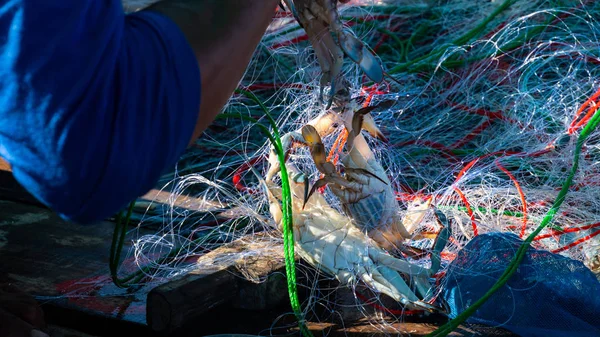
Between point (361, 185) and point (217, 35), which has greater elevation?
point (217, 35)

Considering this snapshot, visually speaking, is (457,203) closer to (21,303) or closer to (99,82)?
(21,303)

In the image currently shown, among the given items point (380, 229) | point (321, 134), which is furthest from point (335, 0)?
point (380, 229)

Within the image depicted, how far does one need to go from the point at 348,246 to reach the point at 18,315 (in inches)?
37.6

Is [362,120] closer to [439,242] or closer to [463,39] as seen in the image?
[439,242]

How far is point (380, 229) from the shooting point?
225 cm

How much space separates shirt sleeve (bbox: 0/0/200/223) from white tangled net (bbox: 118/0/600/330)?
3.37ft

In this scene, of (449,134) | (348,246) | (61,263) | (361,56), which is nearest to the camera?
(361,56)

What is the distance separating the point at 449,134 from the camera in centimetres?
351

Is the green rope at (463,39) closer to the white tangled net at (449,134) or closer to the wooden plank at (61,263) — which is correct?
the white tangled net at (449,134)

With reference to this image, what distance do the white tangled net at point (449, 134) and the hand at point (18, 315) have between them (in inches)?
19.8

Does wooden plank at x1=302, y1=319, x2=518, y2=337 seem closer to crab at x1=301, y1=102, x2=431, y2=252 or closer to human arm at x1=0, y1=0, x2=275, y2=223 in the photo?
crab at x1=301, y1=102, x2=431, y2=252

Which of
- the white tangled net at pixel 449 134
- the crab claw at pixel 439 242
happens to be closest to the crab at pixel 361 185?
the crab claw at pixel 439 242

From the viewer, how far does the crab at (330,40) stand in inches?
72.9

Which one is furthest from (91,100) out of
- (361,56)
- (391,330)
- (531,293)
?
(531,293)
